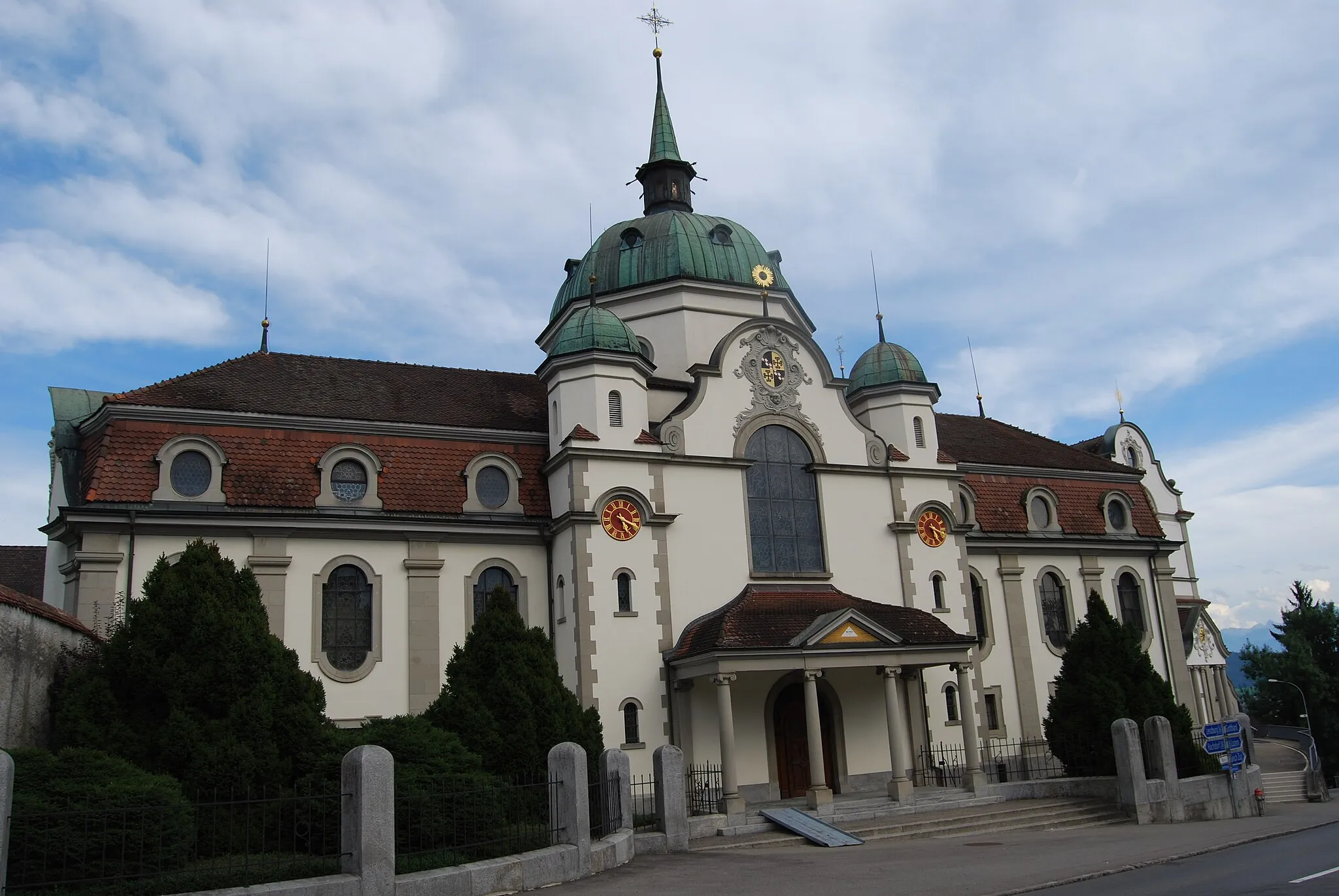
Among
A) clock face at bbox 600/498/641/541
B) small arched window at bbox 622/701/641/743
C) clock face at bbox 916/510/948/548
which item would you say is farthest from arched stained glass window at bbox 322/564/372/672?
clock face at bbox 916/510/948/548

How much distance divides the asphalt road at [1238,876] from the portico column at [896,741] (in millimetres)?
6886

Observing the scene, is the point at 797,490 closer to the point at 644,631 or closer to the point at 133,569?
the point at 644,631

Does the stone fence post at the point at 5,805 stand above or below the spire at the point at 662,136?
below

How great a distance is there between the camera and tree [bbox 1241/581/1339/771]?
174 ft

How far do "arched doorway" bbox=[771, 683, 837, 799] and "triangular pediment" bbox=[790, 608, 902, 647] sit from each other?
2.53 meters

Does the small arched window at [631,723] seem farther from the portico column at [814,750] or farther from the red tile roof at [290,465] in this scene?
the red tile roof at [290,465]

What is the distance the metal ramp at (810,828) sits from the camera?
21469mm

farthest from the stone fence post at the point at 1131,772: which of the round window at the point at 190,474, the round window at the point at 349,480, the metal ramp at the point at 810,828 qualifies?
the round window at the point at 190,474

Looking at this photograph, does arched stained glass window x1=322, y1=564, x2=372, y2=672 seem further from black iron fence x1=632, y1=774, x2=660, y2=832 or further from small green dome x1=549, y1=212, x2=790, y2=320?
small green dome x1=549, y1=212, x2=790, y2=320

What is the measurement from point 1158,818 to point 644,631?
40.0 ft

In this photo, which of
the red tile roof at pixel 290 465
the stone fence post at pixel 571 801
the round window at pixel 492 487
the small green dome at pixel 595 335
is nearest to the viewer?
the stone fence post at pixel 571 801

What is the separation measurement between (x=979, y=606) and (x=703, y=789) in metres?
12.8

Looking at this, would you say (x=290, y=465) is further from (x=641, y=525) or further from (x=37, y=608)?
(x=37, y=608)

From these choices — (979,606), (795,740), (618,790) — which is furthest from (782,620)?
(979,606)
